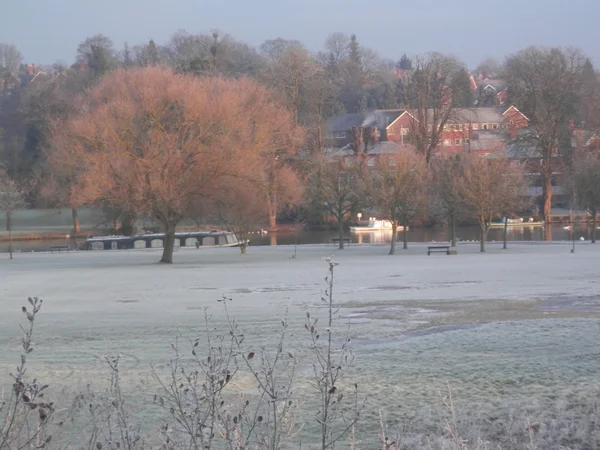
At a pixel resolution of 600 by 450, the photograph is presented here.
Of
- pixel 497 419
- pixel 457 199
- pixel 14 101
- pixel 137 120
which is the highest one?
pixel 14 101

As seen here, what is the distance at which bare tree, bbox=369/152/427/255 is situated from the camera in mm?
49469

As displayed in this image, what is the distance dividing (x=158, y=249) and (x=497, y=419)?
49.1m

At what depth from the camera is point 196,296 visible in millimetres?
24656

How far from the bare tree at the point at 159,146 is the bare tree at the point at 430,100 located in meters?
30.0

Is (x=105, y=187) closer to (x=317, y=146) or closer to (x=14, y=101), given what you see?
(x=317, y=146)

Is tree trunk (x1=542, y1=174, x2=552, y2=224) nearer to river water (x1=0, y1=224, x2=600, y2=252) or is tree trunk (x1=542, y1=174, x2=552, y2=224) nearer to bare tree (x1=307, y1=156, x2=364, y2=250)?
river water (x1=0, y1=224, x2=600, y2=252)

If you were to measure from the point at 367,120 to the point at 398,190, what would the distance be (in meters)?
50.9

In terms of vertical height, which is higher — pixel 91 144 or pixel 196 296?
pixel 91 144

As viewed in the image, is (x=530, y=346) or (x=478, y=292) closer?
(x=530, y=346)

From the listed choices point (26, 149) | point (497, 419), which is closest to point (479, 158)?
point (497, 419)

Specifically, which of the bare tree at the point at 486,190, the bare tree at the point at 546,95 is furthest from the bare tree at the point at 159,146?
the bare tree at the point at 546,95

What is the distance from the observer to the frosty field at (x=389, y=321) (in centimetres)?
1066

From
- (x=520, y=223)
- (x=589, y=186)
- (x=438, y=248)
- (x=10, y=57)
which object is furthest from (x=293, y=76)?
(x=10, y=57)

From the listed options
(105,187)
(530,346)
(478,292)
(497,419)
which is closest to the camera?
(497,419)
